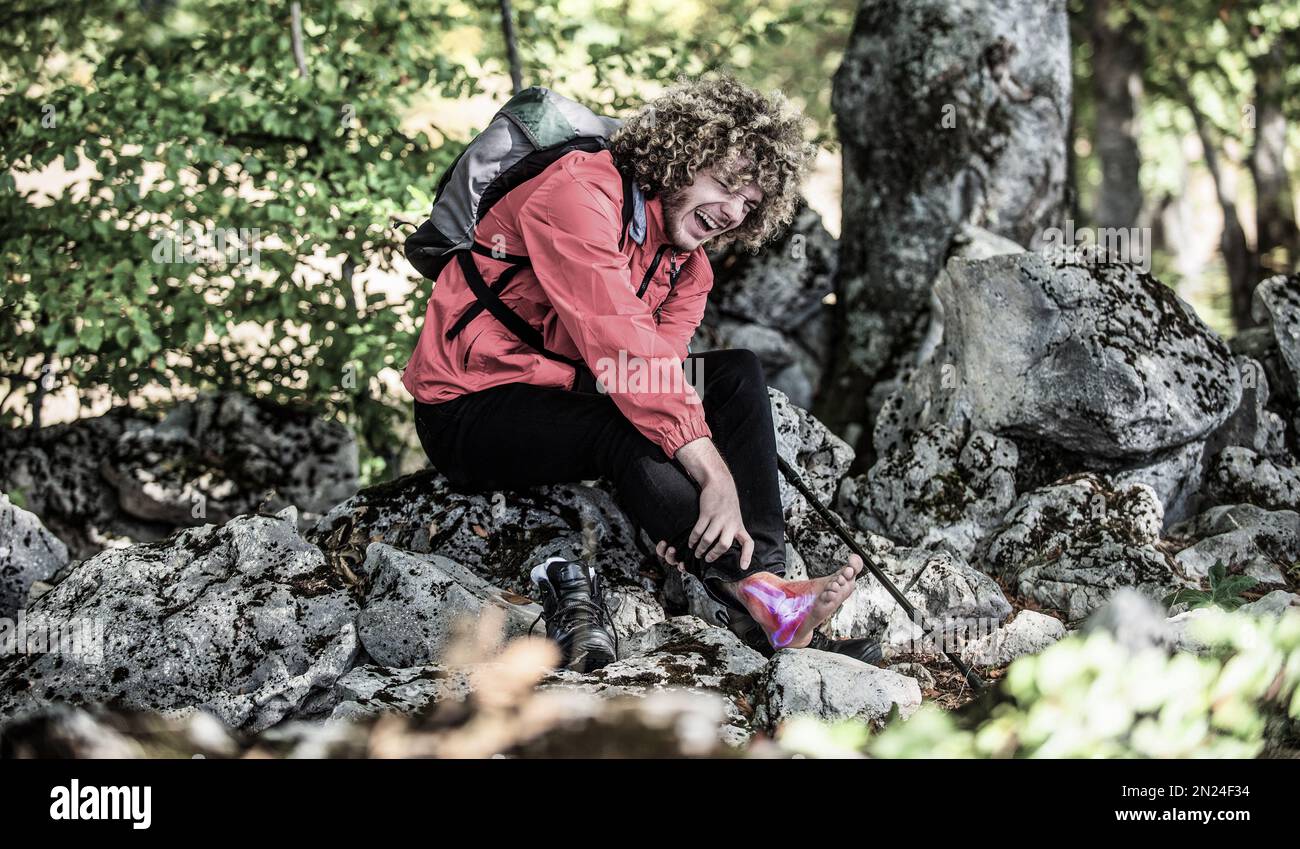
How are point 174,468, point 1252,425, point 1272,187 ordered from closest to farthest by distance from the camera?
point 1252,425, point 174,468, point 1272,187

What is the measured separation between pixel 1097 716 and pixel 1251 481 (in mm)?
3569

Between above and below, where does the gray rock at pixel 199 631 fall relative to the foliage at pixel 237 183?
below

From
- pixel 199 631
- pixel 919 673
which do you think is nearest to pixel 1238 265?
pixel 919 673

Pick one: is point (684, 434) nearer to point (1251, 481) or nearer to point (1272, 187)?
point (1251, 481)

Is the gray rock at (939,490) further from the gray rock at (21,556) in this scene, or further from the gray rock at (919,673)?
the gray rock at (21,556)

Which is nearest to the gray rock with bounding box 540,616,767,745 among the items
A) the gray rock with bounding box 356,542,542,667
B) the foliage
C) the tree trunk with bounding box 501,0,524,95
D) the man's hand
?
the man's hand

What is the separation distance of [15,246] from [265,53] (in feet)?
5.95

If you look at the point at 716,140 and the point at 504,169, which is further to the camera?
the point at 504,169

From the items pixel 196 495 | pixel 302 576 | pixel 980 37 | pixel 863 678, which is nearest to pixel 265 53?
pixel 196 495

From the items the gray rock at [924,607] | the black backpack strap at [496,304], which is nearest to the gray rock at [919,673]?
the gray rock at [924,607]

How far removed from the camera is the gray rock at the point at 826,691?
3377mm

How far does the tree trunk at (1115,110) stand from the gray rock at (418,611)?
1142cm

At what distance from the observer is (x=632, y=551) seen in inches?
185
